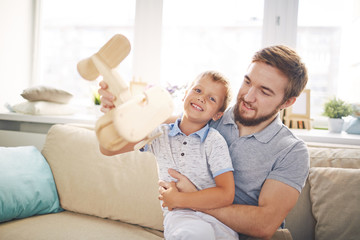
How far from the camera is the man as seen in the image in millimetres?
1091

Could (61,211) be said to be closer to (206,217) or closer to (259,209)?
(206,217)

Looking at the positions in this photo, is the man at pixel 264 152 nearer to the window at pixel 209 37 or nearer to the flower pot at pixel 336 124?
the flower pot at pixel 336 124

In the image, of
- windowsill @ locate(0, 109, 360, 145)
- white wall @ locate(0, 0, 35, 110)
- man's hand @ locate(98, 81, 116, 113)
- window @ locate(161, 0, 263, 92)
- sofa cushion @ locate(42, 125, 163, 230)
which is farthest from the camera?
white wall @ locate(0, 0, 35, 110)

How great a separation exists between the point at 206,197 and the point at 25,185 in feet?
3.43

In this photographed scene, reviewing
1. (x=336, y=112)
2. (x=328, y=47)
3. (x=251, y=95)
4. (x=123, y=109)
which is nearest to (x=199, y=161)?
(x=251, y=95)

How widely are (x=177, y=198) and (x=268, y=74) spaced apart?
63 centimetres

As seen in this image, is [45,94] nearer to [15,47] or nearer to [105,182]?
[15,47]

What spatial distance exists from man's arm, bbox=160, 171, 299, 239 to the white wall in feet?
7.34

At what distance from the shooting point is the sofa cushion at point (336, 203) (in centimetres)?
135

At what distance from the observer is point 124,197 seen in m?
1.60

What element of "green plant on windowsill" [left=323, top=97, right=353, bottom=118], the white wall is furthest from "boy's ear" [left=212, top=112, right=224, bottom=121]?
the white wall

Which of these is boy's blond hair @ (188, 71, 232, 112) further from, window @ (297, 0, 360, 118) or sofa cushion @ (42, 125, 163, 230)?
window @ (297, 0, 360, 118)

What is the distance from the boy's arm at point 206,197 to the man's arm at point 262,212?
41 millimetres

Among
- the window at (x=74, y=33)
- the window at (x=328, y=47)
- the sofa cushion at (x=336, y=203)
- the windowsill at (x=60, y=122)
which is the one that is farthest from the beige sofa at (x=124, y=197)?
the window at (x=74, y=33)
